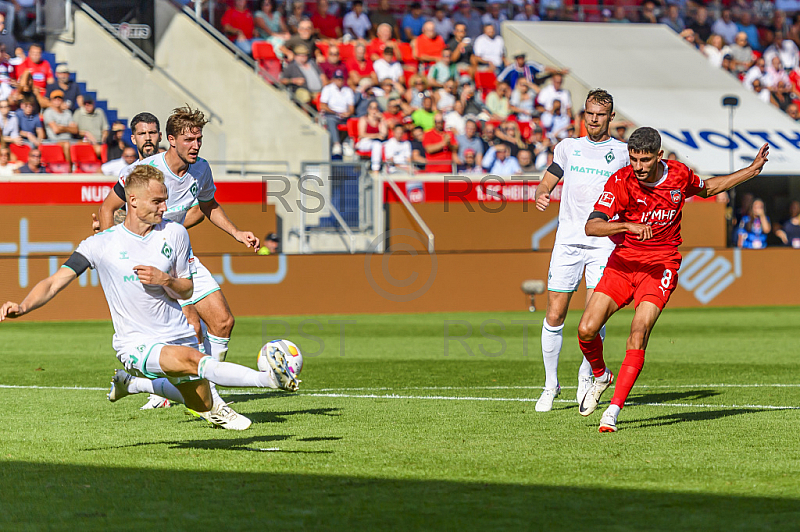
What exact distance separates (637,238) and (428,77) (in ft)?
63.1

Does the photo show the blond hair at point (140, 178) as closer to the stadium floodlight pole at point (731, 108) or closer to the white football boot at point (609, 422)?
the white football boot at point (609, 422)

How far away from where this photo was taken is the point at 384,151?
2355 cm

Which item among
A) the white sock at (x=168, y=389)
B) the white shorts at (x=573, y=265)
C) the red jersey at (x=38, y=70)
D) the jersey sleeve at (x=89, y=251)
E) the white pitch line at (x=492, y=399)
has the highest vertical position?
the red jersey at (x=38, y=70)

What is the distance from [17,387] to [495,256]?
12.2m

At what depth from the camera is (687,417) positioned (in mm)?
8297

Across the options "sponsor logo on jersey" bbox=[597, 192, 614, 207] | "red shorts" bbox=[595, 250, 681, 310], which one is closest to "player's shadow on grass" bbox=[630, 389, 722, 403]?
"red shorts" bbox=[595, 250, 681, 310]

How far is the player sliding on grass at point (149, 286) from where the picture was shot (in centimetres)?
646

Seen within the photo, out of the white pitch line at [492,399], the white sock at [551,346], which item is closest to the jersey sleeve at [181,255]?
the white pitch line at [492,399]

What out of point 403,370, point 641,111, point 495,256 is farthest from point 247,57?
point 403,370

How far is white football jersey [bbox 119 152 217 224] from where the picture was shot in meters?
8.45

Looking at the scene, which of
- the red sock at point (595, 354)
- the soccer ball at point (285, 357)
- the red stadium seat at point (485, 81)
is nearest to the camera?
the soccer ball at point (285, 357)

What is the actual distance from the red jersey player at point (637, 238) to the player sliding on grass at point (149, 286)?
2.54 m

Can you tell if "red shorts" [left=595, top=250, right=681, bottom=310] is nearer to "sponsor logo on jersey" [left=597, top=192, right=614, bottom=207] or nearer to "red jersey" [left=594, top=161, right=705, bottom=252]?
"red jersey" [left=594, top=161, right=705, bottom=252]

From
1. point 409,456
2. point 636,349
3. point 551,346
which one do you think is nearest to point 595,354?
point 636,349
